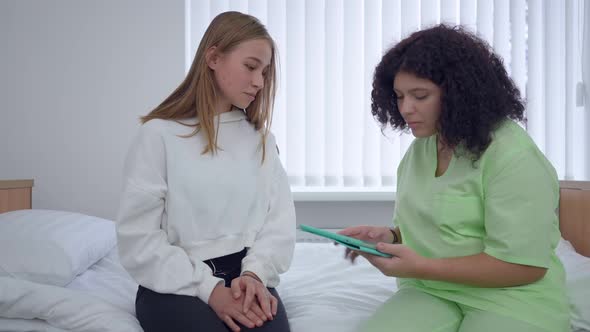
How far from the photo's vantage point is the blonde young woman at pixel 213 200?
1130mm

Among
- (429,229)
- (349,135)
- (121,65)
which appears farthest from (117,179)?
(429,229)

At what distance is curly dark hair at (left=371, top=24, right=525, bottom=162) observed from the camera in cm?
112

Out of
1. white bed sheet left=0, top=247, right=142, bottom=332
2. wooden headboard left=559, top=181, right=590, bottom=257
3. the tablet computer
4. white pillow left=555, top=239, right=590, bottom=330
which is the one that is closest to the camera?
the tablet computer

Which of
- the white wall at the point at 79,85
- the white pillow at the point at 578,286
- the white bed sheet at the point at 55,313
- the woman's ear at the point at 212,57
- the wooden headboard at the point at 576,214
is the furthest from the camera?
the white wall at the point at 79,85

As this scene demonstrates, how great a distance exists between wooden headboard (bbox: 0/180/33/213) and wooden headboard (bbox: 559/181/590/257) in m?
2.17

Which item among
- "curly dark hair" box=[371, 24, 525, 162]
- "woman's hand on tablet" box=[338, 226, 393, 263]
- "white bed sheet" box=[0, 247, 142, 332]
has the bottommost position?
"white bed sheet" box=[0, 247, 142, 332]

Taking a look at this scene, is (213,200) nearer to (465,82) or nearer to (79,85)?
(465,82)

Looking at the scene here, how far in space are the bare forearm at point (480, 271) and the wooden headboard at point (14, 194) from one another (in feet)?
5.71

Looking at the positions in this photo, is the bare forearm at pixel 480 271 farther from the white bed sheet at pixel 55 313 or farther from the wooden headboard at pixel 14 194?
the wooden headboard at pixel 14 194

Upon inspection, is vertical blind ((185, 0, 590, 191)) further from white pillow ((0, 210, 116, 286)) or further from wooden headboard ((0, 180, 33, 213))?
white pillow ((0, 210, 116, 286))

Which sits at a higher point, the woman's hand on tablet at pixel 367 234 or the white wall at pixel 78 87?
the white wall at pixel 78 87

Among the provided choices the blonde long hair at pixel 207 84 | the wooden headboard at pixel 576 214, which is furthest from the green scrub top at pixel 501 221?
the wooden headboard at pixel 576 214

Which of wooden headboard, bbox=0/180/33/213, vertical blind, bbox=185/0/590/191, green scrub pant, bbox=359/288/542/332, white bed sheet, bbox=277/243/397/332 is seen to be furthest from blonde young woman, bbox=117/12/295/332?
vertical blind, bbox=185/0/590/191

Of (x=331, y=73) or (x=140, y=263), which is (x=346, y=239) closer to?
(x=140, y=263)
